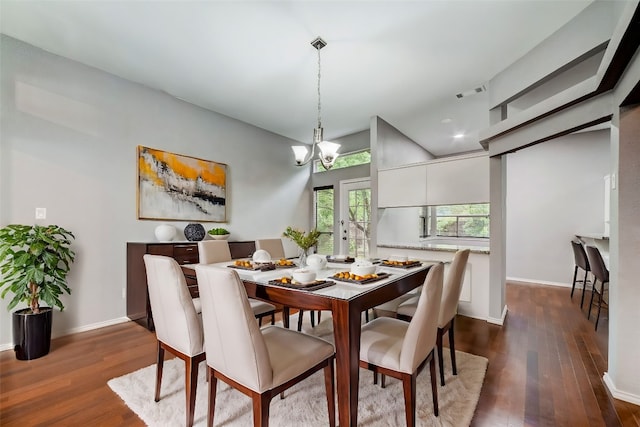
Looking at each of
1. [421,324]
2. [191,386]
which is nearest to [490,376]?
[421,324]

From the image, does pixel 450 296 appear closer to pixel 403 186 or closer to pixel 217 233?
pixel 403 186

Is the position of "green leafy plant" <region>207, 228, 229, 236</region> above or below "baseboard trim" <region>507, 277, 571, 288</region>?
above

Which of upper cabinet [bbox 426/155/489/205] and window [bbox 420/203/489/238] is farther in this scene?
window [bbox 420/203/489/238]

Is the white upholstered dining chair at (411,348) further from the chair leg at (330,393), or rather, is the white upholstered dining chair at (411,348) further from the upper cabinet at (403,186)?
the upper cabinet at (403,186)

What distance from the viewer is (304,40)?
2580 millimetres

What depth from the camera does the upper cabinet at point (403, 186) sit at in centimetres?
Result: 388

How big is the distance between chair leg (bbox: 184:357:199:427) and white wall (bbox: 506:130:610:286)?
5.99 m

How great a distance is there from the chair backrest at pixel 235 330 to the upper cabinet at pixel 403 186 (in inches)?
126

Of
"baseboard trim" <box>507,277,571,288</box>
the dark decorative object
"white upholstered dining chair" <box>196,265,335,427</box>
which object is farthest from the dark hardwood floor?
"baseboard trim" <box>507,277,571,288</box>

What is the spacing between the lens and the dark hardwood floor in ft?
5.44

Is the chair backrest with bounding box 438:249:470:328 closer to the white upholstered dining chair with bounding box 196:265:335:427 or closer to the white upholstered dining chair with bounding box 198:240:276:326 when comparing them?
the white upholstered dining chair with bounding box 196:265:335:427

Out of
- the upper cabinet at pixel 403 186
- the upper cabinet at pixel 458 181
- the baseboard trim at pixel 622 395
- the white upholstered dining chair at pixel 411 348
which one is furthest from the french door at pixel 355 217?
the white upholstered dining chair at pixel 411 348

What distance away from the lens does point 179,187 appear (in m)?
3.74

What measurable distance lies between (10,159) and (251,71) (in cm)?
243
